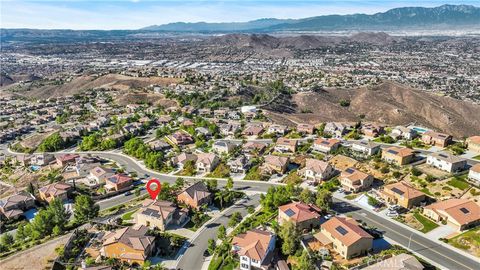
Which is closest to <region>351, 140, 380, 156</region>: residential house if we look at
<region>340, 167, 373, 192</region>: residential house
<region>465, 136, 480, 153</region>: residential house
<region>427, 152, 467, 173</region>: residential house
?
<region>427, 152, 467, 173</region>: residential house

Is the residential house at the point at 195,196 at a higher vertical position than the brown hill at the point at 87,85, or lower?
lower

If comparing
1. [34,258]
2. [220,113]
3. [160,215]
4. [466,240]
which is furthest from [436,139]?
[34,258]

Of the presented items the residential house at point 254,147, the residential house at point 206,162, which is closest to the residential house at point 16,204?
the residential house at point 206,162

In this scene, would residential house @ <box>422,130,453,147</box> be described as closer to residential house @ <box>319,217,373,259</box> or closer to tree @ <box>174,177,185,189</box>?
residential house @ <box>319,217,373,259</box>

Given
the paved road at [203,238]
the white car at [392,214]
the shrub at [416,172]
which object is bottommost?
the paved road at [203,238]

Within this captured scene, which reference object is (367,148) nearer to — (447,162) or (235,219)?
(447,162)

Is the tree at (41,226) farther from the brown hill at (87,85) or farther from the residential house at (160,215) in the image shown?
the brown hill at (87,85)

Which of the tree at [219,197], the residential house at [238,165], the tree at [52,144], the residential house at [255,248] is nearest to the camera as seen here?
the residential house at [255,248]
